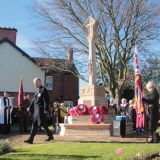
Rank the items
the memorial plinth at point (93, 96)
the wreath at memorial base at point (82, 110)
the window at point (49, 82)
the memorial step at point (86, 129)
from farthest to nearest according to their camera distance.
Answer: the window at point (49, 82) < the memorial plinth at point (93, 96) < the wreath at memorial base at point (82, 110) < the memorial step at point (86, 129)

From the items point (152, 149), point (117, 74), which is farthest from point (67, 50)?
point (152, 149)

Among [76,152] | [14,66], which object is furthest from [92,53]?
[14,66]

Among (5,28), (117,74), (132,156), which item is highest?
(5,28)

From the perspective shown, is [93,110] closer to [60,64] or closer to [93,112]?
[93,112]

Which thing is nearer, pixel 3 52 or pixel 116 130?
pixel 116 130

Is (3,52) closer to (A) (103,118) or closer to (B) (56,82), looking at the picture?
(B) (56,82)

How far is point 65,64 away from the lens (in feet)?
119

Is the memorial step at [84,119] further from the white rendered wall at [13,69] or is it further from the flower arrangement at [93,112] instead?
the white rendered wall at [13,69]

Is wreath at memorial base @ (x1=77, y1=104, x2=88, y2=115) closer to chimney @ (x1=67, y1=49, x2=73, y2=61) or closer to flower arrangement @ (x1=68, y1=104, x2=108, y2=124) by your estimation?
flower arrangement @ (x1=68, y1=104, x2=108, y2=124)

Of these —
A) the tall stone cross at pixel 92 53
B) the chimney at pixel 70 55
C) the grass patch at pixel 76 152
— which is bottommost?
the grass patch at pixel 76 152

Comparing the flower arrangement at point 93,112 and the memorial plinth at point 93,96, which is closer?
the flower arrangement at point 93,112

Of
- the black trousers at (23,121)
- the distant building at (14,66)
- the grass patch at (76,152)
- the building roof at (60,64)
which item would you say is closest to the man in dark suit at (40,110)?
the grass patch at (76,152)

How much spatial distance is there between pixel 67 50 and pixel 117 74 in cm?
447

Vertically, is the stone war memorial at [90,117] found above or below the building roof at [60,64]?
below
